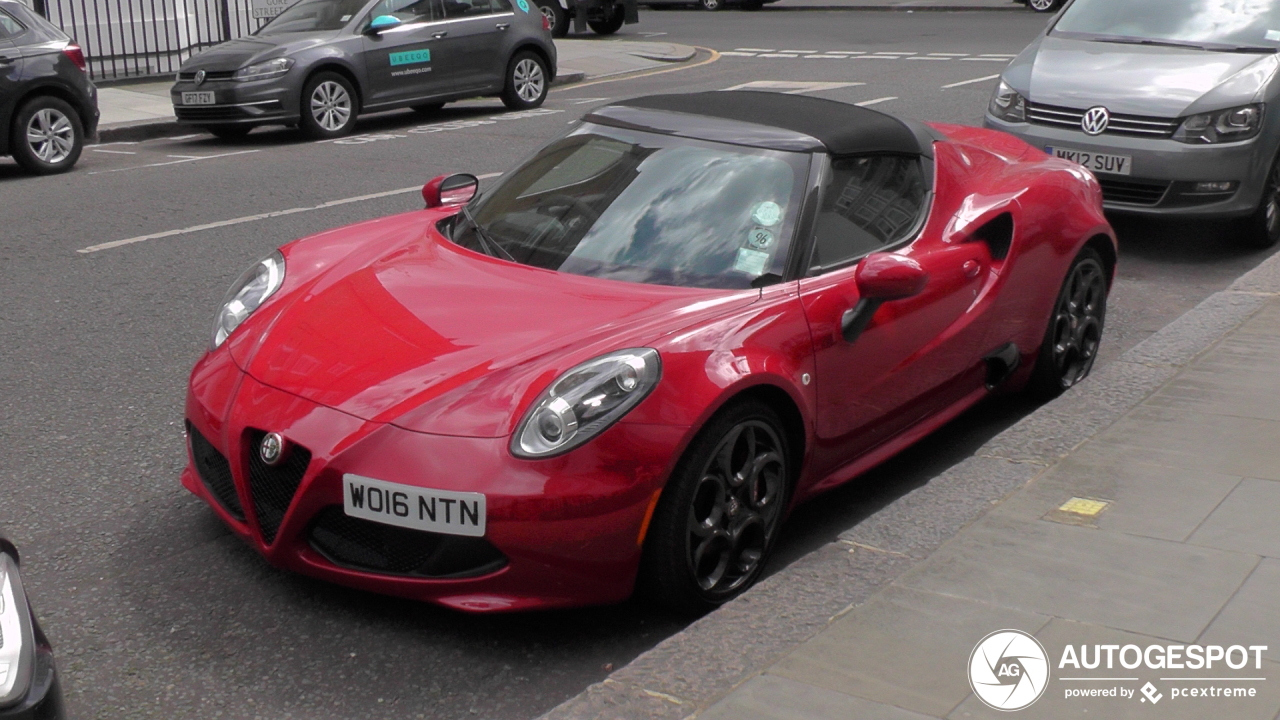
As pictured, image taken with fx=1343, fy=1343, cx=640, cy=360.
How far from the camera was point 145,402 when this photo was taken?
510 centimetres

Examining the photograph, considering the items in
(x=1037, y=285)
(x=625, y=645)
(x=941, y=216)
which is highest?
(x=941, y=216)

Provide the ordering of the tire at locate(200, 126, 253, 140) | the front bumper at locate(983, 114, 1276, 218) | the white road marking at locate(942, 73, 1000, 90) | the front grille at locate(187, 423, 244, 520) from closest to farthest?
the front grille at locate(187, 423, 244, 520), the front bumper at locate(983, 114, 1276, 218), the tire at locate(200, 126, 253, 140), the white road marking at locate(942, 73, 1000, 90)

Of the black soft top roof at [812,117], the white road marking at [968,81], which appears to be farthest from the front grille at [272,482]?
the white road marking at [968,81]

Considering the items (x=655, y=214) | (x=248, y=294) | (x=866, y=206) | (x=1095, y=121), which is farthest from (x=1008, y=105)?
(x=248, y=294)

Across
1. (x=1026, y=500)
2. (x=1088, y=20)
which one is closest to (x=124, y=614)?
(x=1026, y=500)

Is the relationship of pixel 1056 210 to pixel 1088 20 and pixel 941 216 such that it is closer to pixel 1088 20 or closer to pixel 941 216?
pixel 941 216

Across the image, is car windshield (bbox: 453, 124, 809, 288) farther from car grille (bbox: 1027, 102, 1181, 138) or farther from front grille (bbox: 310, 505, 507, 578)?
car grille (bbox: 1027, 102, 1181, 138)

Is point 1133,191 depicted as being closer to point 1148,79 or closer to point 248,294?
point 1148,79

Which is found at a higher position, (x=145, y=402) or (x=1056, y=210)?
(x=1056, y=210)

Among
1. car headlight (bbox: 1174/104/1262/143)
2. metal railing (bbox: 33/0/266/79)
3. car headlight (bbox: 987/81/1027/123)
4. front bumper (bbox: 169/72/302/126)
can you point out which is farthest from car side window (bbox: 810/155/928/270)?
metal railing (bbox: 33/0/266/79)

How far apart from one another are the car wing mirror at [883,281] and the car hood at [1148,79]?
4224 millimetres

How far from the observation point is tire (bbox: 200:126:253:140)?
12.5 metres

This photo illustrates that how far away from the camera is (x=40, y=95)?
10.7 m

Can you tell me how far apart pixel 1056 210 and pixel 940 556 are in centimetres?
195
